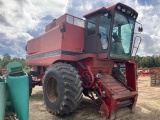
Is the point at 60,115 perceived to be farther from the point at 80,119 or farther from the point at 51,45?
the point at 51,45

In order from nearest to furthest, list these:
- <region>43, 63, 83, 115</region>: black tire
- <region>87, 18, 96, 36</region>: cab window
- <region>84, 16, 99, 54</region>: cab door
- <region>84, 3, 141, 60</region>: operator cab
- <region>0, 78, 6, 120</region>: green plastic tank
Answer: <region>0, 78, 6, 120</region>: green plastic tank, <region>43, 63, 83, 115</region>: black tire, <region>84, 3, 141, 60</region>: operator cab, <region>84, 16, 99, 54</region>: cab door, <region>87, 18, 96, 36</region>: cab window

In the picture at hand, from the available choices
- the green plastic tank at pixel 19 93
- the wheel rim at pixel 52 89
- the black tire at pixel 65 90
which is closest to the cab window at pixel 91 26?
the black tire at pixel 65 90

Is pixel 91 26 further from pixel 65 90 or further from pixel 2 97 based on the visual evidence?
pixel 2 97

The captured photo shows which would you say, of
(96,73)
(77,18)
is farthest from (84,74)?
(77,18)

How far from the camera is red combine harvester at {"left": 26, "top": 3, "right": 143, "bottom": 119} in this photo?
5086mm

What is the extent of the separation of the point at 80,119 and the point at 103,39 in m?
2.58

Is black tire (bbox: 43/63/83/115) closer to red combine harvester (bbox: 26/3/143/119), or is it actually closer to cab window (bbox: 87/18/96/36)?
red combine harvester (bbox: 26/3/143/119)

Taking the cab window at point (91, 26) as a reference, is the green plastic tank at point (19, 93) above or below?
below

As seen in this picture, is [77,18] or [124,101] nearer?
[124,101]

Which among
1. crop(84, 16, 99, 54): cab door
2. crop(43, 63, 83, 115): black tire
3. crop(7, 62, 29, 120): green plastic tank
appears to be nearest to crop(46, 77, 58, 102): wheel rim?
crop(43, 63, 83, 115): black tire

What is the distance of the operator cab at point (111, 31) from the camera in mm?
5902

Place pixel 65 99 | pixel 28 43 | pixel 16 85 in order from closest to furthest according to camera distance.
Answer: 1. pixel 16 85
2. pixel 65 99
3. pixel 28 43

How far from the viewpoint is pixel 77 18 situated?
6.75 meters

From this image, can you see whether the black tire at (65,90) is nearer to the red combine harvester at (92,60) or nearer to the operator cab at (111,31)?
the red combine harvester at (92,60)
